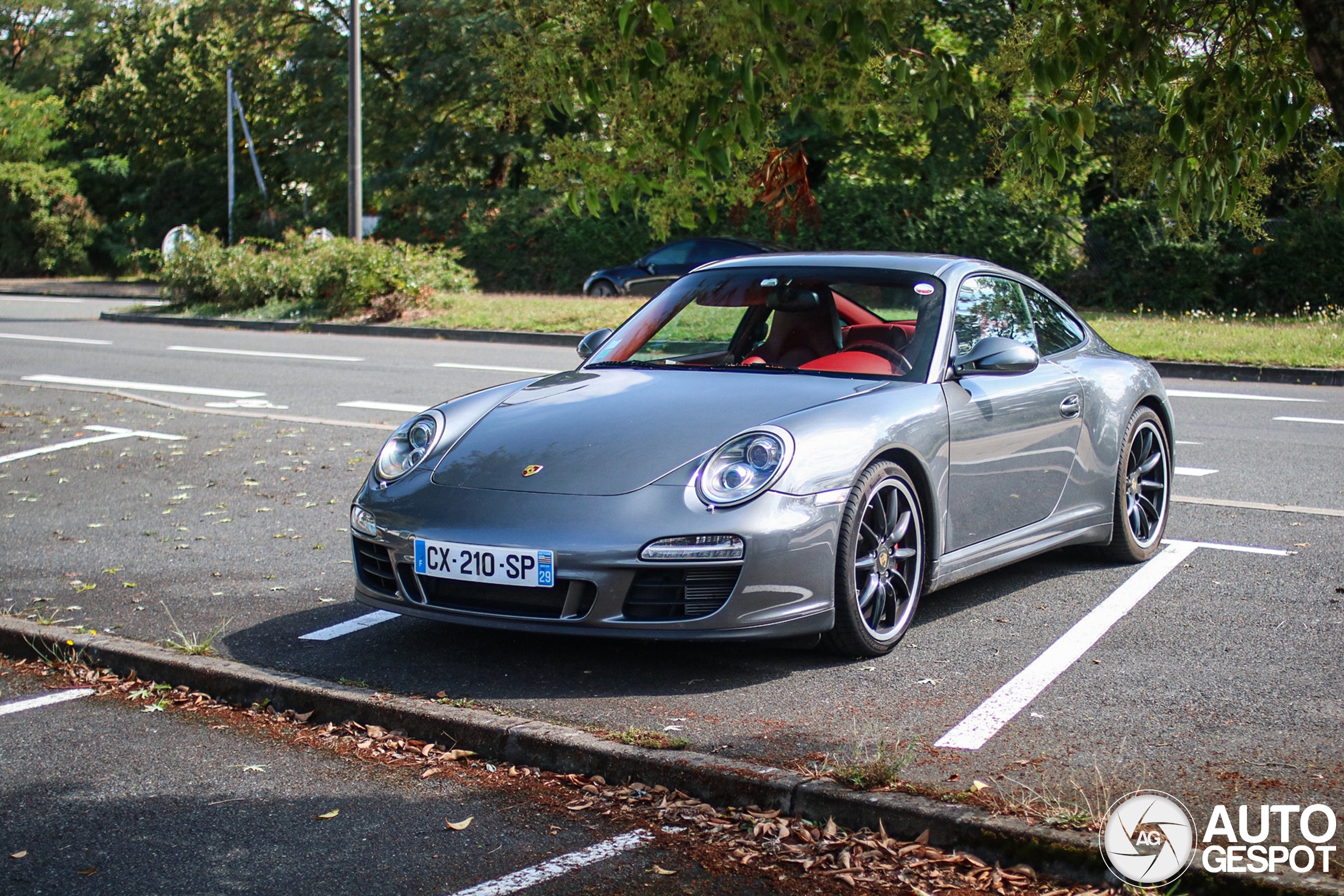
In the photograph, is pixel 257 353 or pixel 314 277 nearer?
pixel 257 353

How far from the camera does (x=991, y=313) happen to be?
232 inches

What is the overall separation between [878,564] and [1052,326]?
2063 millimetres

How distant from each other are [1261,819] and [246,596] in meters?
4.06

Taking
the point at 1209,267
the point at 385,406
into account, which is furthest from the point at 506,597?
the point at 1209,267

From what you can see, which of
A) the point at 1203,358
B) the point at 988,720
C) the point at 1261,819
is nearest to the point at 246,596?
the point at 988,720

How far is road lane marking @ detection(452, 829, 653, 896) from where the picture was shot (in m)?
3.12

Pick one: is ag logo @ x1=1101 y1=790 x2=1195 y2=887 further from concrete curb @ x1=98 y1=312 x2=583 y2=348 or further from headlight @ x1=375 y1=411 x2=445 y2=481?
concrete curb @ x1=98 y1=312 x2=583 y2=348

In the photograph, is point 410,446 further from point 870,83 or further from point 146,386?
point 146,386

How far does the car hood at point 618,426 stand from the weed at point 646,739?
0.86m

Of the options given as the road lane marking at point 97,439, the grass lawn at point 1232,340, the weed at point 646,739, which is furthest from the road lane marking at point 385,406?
the weed at point 646,739

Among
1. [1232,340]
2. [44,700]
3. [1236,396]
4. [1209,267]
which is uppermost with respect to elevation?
[1209,267]

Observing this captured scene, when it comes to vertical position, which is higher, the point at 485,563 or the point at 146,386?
the point at 485,563

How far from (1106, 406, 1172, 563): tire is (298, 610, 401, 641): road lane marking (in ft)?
10.8

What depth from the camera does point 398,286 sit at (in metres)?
23.1
